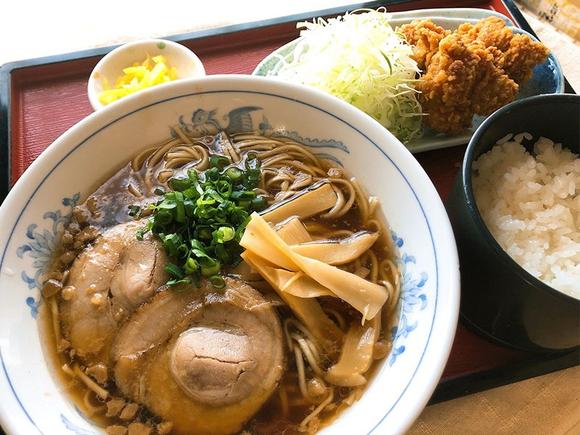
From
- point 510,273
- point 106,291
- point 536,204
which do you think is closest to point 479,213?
point 510,273

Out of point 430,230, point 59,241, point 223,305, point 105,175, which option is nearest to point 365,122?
point 430,230

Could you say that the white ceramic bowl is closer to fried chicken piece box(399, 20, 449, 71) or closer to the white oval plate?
the white oval plate

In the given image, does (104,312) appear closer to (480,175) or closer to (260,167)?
(260,167)

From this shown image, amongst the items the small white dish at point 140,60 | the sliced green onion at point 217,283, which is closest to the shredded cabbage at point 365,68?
the small white dish at point 140,60

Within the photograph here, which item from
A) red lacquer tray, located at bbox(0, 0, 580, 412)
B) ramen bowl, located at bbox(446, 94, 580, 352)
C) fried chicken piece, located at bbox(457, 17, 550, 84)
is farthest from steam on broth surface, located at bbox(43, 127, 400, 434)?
fried chicken piece, located at bbox(457, 17, 550, 84)

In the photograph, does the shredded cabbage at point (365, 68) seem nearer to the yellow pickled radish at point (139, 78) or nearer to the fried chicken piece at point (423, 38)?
the fried chicken piece at point (423, 38)

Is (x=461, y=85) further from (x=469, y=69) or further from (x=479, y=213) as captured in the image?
(x=479, y=213)
